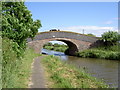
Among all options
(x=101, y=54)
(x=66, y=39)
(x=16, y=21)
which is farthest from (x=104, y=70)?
(x=66, y=39)

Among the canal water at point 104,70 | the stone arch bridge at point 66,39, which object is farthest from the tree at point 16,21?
the stone arch bridge at point 66,39

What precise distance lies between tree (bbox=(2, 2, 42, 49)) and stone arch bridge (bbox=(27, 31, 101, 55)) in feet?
40.3

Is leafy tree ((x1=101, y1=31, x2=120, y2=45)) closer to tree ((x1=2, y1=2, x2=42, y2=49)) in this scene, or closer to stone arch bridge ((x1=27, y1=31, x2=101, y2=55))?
stone arch bridge ((x1=27, y1=31, x2=101, y2=55))

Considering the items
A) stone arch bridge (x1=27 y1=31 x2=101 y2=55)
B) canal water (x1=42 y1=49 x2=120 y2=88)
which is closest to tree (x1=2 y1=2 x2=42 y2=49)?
canal water (x1=42 y1=49 x2=120 y2=88)

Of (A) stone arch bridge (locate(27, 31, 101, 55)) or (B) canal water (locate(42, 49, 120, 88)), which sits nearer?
(B) canal water (locate(42, 49, 120, 88))

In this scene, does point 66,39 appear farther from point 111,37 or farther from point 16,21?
point 16,21

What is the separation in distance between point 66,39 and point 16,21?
15.8m

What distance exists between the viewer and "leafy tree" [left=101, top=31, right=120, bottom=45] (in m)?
23.0

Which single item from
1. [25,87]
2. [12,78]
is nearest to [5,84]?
[12,78]

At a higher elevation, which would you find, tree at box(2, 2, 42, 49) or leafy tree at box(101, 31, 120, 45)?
tree at box(2, 2, 42, 49)

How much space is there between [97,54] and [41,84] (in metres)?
16.0

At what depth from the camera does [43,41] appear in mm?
22609

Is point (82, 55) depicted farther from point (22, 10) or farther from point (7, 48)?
point (7, 48)

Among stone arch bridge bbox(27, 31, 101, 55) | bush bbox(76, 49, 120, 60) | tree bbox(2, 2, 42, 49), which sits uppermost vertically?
tree bbox(2, 2, 42, 49)
